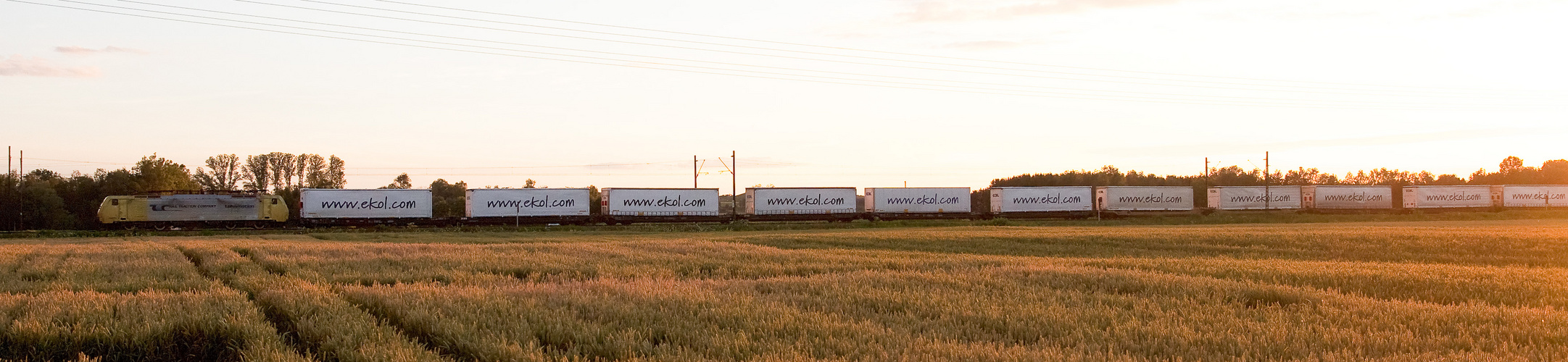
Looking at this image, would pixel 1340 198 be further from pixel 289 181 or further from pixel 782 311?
pixel 289 181

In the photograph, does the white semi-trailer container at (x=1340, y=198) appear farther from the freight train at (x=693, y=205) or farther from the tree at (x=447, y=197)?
the tree at (x=447, y=197)

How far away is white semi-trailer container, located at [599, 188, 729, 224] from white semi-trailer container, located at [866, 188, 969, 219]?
35.7ft

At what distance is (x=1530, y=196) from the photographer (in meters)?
84.9

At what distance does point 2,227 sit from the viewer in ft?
214

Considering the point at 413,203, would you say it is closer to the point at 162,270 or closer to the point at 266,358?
the point at 162,270

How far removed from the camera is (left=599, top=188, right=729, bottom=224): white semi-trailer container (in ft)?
207

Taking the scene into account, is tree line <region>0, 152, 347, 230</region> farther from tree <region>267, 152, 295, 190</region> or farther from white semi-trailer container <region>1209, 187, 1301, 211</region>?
white semi-trailer container <region>1209, 187, 1301, 211</region>

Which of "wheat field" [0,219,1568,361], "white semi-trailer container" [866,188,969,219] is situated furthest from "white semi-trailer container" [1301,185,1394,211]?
"wheat field" [0,219,1568,361]

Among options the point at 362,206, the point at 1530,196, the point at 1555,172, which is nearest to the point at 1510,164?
the point at 1555,172

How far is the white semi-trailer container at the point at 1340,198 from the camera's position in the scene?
259 feet

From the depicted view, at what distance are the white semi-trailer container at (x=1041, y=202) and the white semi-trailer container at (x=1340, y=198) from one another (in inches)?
867

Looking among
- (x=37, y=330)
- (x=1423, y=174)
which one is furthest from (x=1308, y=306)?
(x=1423, y=174)

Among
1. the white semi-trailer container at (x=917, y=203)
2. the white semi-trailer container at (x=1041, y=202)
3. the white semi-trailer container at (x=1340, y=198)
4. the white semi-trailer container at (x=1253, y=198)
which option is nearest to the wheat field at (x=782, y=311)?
the white semi-trailer container at (x=917, y=203)

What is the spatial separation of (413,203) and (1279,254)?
172ft
